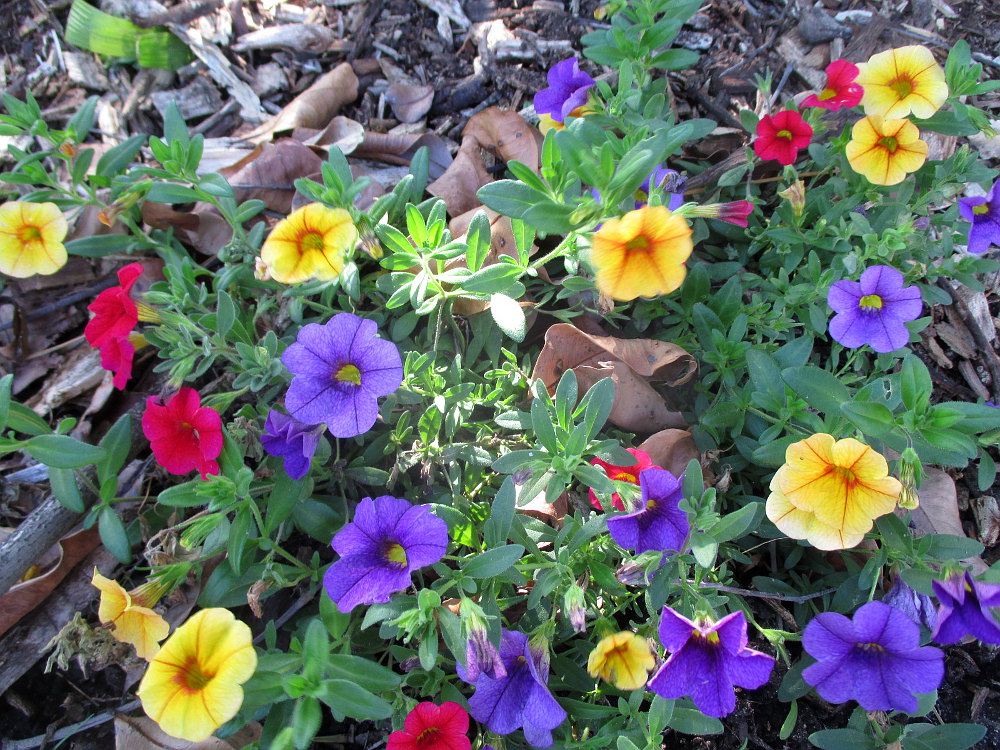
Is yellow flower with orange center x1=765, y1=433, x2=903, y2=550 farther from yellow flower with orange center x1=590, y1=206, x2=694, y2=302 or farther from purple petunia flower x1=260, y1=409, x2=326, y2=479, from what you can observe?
purple petunia flower x1=260, y1=409, x2=326, y2=479

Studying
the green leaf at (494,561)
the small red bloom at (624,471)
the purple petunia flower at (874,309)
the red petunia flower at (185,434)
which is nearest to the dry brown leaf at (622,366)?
the small red bloom at (624,471)

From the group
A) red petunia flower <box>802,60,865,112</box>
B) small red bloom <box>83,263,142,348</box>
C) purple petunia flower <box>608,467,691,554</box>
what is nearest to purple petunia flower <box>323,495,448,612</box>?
purple petunia flower <box>608,467,691,554</box>

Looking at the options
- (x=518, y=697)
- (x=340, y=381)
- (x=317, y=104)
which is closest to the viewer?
(x=518, y=697)

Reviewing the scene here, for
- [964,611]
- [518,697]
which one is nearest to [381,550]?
[518,697]

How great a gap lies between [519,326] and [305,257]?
0.95 meters

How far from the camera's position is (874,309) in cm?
317

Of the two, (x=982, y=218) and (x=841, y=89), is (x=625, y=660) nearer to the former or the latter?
(x=982, y=218)

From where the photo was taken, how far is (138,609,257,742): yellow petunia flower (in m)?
2.19

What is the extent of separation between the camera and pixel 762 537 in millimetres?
3234

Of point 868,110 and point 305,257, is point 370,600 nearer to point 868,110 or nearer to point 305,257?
point 305,257

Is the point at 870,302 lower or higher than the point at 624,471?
higher

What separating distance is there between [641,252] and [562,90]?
1612 mm

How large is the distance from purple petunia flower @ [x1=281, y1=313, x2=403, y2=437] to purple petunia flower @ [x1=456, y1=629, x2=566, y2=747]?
102 centimetres

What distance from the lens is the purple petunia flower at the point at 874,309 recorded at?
3105 millimetres
